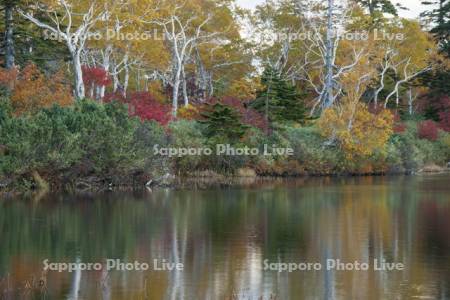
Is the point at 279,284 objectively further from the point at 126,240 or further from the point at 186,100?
the point at 186,100

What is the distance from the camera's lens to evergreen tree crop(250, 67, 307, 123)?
170 feet

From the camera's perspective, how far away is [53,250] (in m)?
21.0

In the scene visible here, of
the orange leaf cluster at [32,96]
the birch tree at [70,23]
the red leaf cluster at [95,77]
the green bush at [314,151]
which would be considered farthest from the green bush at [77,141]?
the green bush at [314,151]

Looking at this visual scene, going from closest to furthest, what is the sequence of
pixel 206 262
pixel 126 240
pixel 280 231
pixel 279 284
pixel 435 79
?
pixel 279 284
pixel 206 262
pixel 126 240
pixel 280 231
pixel 435 79

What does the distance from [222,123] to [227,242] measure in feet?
81.6

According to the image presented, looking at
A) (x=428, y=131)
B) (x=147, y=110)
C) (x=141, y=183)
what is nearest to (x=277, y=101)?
(x=147, y=110)

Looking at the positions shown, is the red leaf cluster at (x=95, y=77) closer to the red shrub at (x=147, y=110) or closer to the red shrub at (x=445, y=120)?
the red shrub at (x=147, y=110)

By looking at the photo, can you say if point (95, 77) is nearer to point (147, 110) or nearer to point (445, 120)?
point (147, 110)

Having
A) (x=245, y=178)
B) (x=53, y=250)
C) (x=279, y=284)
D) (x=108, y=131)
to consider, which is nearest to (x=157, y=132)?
(x=108, y=131)

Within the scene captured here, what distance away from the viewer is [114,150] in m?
38.2

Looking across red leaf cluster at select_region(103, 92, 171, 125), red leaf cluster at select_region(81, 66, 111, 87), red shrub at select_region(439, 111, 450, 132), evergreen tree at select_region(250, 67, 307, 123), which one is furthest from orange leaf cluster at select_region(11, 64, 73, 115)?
red shrub at select_region(439, 111, 450, 132)

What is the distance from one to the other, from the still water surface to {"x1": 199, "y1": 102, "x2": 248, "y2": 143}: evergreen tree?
26.7 ft

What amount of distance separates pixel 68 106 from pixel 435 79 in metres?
36.4

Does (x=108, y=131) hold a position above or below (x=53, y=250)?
above
